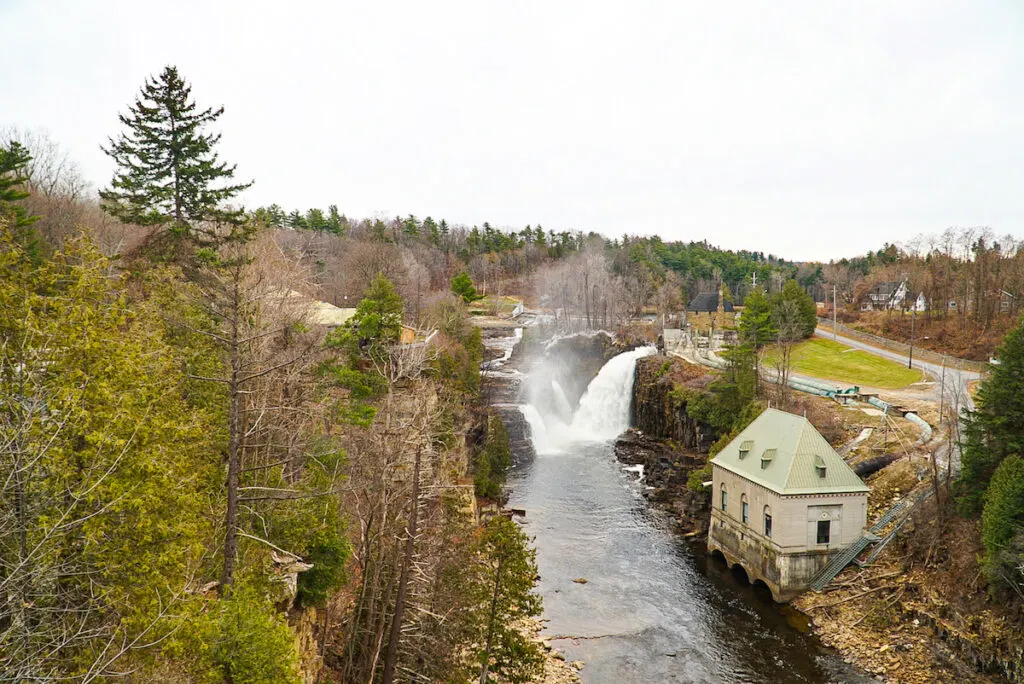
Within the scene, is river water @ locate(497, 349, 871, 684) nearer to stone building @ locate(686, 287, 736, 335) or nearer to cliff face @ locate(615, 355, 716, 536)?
cliff face @ locate(615, 355, 716, 536)

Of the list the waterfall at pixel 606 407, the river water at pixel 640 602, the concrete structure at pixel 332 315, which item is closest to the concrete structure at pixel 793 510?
the river water at pixel 640 602

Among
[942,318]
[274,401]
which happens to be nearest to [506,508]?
[274,401]

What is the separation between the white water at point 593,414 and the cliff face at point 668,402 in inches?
54.4

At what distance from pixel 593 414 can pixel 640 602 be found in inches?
1245

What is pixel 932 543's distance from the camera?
2802cm

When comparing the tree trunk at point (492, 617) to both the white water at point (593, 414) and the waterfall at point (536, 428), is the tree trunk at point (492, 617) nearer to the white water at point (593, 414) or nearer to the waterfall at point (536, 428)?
the waterfall at point (536, 428)

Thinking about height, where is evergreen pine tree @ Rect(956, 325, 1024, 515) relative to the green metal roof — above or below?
above

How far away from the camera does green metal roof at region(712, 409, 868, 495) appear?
3008 cm

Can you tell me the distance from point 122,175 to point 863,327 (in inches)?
3010

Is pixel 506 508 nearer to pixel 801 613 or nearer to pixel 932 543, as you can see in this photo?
pixel 801 613

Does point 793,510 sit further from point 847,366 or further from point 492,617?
point 847,366

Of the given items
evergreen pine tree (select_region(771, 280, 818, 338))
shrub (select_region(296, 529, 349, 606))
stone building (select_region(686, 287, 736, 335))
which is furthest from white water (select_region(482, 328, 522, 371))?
shrub (select_region(296, 529, 349, 606))

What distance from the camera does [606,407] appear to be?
2394 inches

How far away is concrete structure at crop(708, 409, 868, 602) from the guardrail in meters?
20.5
